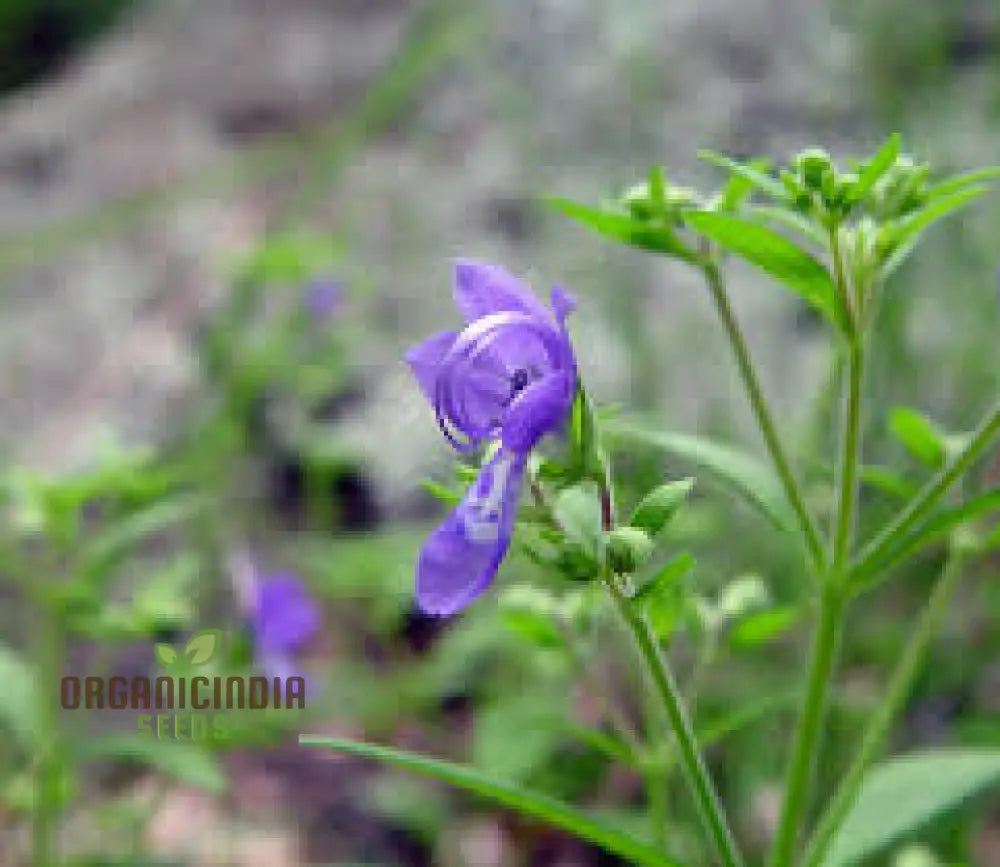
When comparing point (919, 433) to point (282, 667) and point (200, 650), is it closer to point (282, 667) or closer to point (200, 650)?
point (200, 650)

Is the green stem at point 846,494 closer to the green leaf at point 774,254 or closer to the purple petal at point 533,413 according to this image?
the green leaf at point 774,254

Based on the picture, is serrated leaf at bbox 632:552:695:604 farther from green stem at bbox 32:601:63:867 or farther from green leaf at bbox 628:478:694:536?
green stem at bbox 32:601:63:867

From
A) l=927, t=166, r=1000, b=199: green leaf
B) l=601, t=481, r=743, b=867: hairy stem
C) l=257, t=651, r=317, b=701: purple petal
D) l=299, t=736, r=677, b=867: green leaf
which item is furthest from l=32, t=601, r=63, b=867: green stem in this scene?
l=927, t=166, r=1000, b=199: green leaf

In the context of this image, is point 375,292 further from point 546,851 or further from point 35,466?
point 546,851

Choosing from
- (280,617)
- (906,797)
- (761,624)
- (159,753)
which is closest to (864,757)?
(906,797)

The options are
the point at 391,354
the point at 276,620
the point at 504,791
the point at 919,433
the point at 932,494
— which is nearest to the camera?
the point at 504,791

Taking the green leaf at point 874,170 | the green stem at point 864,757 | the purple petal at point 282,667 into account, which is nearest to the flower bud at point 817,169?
the green leaf at point 874,170
